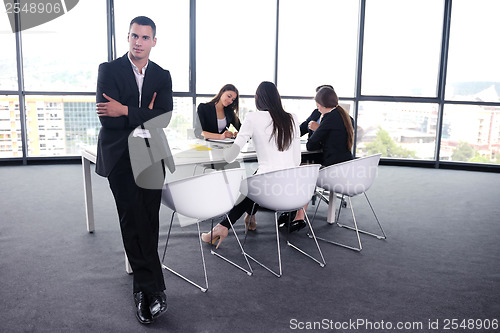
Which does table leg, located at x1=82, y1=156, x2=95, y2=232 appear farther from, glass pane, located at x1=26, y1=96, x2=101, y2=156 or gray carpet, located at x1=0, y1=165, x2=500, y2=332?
glass pane, located at x1=26, y1=96, x2=101, y2=156

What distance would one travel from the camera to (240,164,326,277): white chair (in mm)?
2621

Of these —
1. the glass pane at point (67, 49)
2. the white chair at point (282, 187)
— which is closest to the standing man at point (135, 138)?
the white chair at point (282, 187)

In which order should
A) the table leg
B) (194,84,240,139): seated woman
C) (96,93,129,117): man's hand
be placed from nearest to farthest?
(96,93,129,117): man's hand
the table leg
(194,84,240,139): seated woman

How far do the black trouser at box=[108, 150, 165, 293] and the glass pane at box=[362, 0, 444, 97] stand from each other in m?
5.44

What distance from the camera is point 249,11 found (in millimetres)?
6578

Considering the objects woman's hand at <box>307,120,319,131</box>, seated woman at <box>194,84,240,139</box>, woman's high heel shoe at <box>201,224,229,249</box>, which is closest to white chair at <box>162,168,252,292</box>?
woman's high heel shoe at <box>201,224,229,249</box>

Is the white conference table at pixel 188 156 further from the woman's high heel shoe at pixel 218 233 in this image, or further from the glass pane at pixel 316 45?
the glass pane at pixel 316 45

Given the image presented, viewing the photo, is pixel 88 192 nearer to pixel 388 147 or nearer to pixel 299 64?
pixel 299 64

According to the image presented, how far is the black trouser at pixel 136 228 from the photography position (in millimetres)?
2188

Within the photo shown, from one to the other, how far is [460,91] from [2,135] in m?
7.08

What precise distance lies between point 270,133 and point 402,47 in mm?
4735

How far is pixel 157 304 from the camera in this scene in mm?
2176

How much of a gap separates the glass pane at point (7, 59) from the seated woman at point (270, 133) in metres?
4.66

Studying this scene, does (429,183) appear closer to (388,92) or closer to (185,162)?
(388,92)
